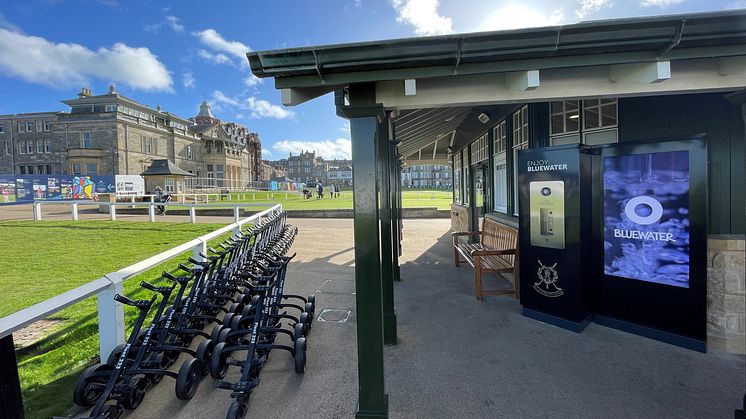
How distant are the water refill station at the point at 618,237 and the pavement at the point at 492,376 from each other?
282 mm

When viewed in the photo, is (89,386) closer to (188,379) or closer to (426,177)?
(188,379)

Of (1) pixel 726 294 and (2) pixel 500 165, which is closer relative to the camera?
(1) pixel 726 294

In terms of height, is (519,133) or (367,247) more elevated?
(519,133)

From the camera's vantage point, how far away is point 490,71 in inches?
95.7

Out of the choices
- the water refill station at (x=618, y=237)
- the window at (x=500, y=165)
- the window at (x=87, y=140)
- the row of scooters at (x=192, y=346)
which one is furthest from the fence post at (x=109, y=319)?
the window at (x=87, y=140)

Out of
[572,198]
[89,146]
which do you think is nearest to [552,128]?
[572,198]

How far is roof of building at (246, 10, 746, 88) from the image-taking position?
7.21ft

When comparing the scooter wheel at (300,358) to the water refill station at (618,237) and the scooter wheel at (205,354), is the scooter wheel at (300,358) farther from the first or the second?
→ the water refill station at (618,237)

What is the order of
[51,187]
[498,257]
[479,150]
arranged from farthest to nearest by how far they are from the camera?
[51,187] < [479,150] < [498,257]

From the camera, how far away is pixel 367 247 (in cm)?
262

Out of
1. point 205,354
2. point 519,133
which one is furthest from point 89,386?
point 519,133

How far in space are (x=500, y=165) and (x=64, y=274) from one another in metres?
9.07

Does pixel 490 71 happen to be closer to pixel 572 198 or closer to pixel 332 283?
pixel 572 198

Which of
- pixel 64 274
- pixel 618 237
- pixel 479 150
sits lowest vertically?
pixel 64 274
